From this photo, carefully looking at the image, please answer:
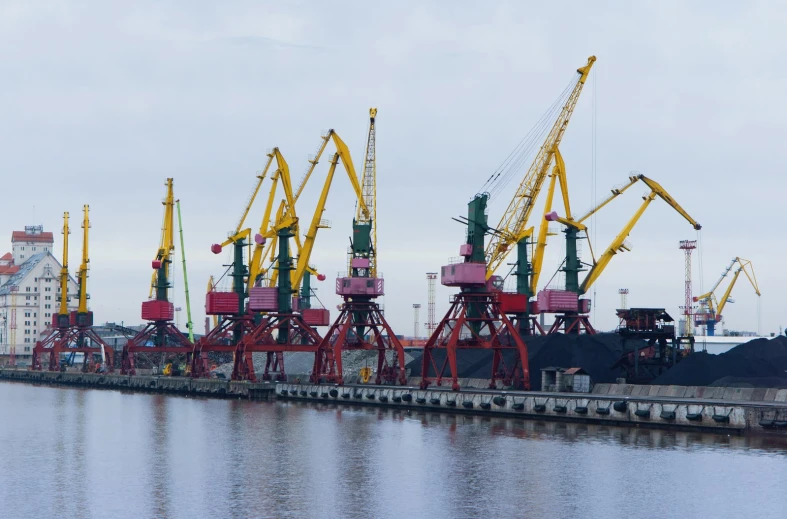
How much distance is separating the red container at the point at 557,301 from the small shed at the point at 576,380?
116ft

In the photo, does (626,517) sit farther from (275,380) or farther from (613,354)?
(275,380)

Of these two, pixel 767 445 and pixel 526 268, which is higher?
pixel 526 268

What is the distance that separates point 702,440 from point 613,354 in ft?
129

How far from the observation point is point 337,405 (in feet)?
316

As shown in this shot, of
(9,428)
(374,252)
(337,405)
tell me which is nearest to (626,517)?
(9,428)

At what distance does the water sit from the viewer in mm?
44562

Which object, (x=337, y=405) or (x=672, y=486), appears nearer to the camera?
(x=672, y=486)

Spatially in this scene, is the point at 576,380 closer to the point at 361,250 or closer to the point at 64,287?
the point at 361,250

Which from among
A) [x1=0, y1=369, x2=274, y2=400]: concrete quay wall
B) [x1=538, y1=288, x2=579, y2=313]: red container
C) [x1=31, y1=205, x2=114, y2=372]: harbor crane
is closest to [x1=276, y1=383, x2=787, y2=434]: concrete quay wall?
[x1=0, y1=369, x2=274, y2=400]: concrete quay wall

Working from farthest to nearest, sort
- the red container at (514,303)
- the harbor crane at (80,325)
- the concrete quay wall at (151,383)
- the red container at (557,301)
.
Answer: the harbor crane at (80,325)
the red container at (557,301)
the red container at (514,303)
the concrete quay wall at (151,383)

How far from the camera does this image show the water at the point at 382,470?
4456 centimetres

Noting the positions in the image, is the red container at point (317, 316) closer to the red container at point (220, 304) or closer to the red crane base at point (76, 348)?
the red container at point (220, 304)

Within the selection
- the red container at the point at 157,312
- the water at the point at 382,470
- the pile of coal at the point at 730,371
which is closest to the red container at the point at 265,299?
the red container at the point at 157,312

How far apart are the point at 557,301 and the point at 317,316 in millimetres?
26766
